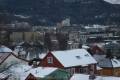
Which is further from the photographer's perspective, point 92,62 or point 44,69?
point 92,62

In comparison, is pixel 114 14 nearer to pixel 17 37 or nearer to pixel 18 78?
pixel 17 37

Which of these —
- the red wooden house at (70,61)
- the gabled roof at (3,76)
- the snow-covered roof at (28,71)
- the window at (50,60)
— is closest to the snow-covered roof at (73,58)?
the red wooden house at (70,61)

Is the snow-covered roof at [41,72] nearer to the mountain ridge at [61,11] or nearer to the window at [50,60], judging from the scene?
the window at [50,60]

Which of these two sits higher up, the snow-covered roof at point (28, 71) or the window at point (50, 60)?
the snow-covered roof at point (28, 71)

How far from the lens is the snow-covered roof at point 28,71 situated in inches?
909

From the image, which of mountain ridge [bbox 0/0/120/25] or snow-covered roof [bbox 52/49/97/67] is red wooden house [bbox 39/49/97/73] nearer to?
snow-covered roof [bbox 52/49/97/67]

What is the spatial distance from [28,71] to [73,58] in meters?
5.77

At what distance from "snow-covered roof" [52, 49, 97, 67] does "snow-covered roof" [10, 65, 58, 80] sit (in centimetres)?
344

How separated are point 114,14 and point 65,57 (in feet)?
443

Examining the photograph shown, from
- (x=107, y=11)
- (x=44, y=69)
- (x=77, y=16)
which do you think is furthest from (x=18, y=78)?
(x=107, y=11)

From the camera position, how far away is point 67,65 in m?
28.2

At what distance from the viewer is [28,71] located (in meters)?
24.6

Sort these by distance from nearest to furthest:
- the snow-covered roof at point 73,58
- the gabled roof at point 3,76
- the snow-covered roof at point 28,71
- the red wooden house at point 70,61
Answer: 1. the gabled roof at point 3,76
2. the snow-covered roof at point 28,71
3. the red wooden house at point 70,61
4. the snow-covered roof at point 73,58

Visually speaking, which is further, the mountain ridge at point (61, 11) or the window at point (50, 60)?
the mountain ridge at point (61, 11)
